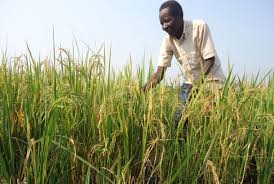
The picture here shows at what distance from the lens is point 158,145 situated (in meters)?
1.71

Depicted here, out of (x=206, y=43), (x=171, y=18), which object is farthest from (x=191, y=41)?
(x=171, y=18)

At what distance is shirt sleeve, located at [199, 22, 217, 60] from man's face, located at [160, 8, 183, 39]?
0.65 feet

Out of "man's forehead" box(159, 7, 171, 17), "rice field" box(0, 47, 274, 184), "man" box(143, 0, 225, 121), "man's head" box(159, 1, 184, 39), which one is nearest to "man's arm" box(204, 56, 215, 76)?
"man" box(143, 0, 225, 121)

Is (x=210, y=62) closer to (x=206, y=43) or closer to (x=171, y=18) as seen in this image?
(x=206, y=43)

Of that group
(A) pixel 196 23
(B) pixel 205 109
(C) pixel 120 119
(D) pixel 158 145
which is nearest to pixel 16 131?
(C) pixel 120 119

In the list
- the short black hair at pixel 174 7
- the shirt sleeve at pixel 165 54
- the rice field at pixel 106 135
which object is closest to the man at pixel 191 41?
the short black hair at pixel 174 7

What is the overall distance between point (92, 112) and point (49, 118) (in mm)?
208

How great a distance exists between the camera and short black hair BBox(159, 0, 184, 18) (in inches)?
120

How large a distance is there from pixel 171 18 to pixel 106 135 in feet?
5.52

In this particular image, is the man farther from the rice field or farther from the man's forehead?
the rice field

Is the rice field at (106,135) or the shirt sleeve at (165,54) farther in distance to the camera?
the shirt sleeve at (165,54)

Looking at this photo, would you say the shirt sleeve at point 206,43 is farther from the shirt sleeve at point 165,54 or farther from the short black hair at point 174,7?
the shirt sleeve at point 165,54

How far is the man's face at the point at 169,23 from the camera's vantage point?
9.93 ft

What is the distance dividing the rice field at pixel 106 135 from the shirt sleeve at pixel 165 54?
1395 mm
